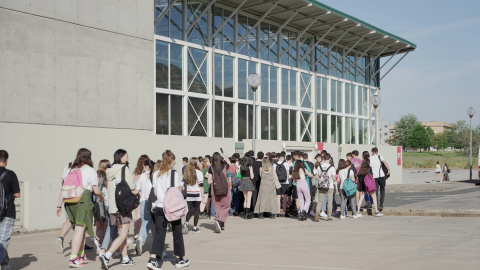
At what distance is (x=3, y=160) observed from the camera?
958cm

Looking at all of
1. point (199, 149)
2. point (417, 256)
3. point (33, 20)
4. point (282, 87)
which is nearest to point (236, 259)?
point (417, 256)

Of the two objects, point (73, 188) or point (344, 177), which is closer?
point (73, 188)

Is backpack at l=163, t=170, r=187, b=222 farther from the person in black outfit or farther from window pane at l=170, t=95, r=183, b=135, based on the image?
window pane at l=170, t=95, r=183, b=135

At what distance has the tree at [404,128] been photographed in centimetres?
16812

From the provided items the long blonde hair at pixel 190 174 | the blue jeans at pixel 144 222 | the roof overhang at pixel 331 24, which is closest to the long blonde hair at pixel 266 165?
the long blonde hair at pixel 190 174

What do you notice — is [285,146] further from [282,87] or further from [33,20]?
[33,20]

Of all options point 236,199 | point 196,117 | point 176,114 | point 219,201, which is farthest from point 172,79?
point 219,201

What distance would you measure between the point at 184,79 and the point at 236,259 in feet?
51.6

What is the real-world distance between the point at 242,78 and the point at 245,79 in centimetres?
22

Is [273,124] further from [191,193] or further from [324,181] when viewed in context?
[191,193]

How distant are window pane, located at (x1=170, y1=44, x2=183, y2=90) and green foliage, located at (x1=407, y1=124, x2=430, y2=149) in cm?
14463

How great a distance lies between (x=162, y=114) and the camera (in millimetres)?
23812

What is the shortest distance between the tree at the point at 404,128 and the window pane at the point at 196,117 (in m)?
147

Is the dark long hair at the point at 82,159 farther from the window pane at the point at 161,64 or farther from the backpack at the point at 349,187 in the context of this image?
the window pane at the point at 161,64
